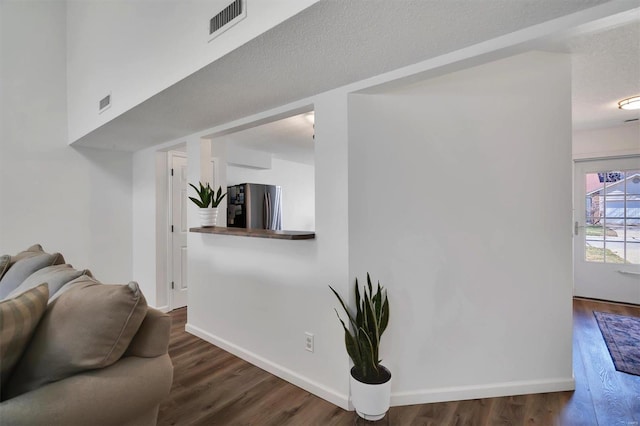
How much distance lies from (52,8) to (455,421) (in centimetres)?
536

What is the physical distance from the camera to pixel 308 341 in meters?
2.06

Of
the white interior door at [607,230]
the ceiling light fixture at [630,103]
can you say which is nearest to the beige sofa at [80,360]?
the ceiling light fixture at [630,103]

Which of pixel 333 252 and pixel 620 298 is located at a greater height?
pixel 333 252

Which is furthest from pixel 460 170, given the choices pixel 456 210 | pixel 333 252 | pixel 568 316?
pixel 568 316

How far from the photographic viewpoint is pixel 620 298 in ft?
12.3

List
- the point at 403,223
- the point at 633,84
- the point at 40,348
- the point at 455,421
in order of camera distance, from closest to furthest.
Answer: the point at 40,348, the point at 455,421, the point at 403,223, the point at 633,84

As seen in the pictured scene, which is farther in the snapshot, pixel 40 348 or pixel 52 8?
pixel 52 8

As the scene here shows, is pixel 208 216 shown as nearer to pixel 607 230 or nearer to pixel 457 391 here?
pixel 457 391

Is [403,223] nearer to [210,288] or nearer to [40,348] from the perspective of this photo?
[40,348]

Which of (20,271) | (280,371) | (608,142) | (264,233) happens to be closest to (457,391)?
(280,371)

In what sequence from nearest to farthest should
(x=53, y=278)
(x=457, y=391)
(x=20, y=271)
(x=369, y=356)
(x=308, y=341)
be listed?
(x=53, y=278)
(x=369, y=356)
(x=20, y=271)
(x=457, y=391)
(x=308, y=341)

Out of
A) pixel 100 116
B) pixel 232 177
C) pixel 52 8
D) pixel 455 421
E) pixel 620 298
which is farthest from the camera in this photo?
pixel 232 177

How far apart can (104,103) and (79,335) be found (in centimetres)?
248

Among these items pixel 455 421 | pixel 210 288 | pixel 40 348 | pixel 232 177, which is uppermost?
pixel 232 177
